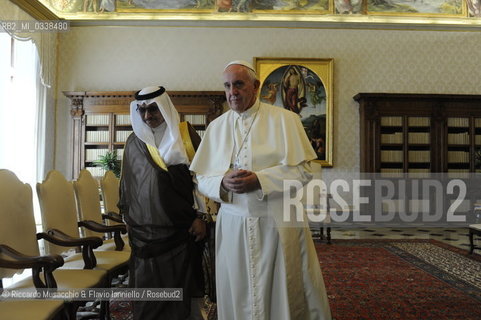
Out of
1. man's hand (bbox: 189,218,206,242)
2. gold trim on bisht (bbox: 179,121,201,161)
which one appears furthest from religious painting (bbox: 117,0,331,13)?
man's hand (bbox: 189,218,206,242)

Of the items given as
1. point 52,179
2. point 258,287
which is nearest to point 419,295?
point 258,287

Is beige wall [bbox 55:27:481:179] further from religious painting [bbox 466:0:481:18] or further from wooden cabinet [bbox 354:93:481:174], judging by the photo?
religious painting [bbox 466:0:481:18]

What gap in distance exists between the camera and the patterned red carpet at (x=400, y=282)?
3406 mm

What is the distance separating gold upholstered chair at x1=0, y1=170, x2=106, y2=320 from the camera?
1.98 m

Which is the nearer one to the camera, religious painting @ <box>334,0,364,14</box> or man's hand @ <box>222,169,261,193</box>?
man's hand @ <box>222,169,261,193</box>

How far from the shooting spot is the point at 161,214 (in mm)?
2447

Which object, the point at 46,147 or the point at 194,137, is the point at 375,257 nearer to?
→ the point at 194,137

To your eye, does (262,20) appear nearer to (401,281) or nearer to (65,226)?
(401,281)

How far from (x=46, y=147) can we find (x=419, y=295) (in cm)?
818

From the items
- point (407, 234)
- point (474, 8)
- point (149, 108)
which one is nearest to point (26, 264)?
point (149, 108)

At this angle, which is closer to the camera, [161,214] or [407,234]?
[161,214]

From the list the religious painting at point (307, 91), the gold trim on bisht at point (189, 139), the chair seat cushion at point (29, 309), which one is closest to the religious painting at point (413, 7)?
the religious painting at point (307, 91)

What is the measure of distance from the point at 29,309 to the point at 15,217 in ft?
2.53

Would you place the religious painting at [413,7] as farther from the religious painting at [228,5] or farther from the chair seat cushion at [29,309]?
the chair seat cushion at [29,309]
